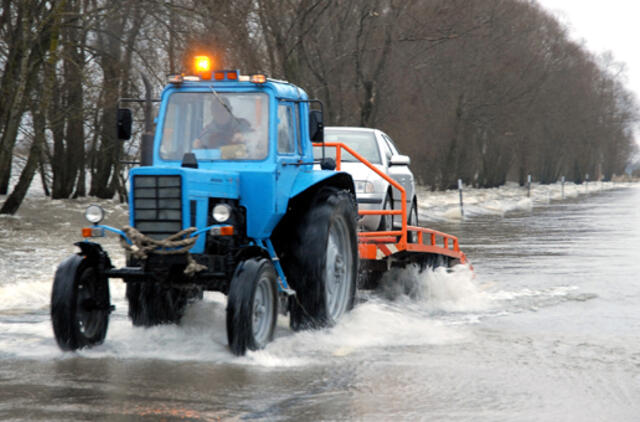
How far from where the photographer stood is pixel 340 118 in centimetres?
3359

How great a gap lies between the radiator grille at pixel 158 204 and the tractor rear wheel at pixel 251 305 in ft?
2.15

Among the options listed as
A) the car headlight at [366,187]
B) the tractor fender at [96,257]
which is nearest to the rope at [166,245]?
the tractor fender at [96,257]

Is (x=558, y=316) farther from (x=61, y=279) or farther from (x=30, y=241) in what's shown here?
(x=30, y=241)

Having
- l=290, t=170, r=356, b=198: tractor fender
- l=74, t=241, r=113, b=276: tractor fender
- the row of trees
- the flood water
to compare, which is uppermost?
the row of trees

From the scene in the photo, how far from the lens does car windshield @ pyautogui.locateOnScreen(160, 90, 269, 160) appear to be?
8.87 meters

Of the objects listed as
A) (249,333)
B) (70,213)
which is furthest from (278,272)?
(70,213)

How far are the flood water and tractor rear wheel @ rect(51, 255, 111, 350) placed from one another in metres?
0.13

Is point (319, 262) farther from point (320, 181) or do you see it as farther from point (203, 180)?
point (203, 180)

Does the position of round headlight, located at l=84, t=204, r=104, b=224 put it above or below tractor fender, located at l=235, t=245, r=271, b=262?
above

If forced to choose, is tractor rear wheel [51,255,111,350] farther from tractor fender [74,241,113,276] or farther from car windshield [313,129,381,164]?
car windshield [313,129,381,164]

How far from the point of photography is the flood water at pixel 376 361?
643cm

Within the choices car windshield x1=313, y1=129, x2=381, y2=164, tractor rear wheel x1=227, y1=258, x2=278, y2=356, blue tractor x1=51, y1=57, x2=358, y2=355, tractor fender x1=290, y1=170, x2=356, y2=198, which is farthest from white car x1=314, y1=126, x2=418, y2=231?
tractor rear wheel x1=227, y1=258, x2=278, y2=356

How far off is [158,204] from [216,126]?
4.28 feet

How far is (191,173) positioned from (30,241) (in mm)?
12664
